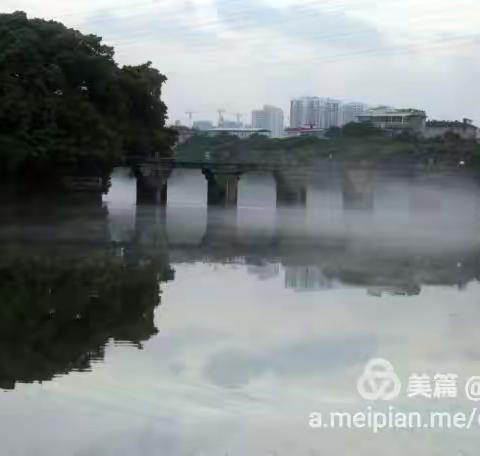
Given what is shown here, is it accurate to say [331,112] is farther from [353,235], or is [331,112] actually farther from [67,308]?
[67,308]

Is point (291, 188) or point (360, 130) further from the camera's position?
point (291, 188)

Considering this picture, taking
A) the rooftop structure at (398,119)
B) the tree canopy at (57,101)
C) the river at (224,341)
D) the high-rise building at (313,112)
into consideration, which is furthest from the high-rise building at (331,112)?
the river at (224,341)

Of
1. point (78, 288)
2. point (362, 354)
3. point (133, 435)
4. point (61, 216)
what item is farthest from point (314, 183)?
point (133, 435)

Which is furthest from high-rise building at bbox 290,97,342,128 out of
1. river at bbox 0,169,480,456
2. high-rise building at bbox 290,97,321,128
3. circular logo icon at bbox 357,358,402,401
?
circular logo icon at bbox 357,358,402,401

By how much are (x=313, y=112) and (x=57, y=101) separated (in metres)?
27.1

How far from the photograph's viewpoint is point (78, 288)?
1249 cm

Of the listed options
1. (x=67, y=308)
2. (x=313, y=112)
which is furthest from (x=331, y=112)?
(x=67, y=308)

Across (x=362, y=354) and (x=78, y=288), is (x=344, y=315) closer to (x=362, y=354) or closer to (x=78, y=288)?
(x=362, y=354)

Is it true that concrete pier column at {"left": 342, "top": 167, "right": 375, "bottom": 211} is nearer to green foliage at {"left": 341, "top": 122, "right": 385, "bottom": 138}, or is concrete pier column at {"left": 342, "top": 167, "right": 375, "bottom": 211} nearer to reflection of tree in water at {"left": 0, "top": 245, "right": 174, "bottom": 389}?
green foliage at {"left": 341, "top": 122, "right": 385, "bottom": 138}

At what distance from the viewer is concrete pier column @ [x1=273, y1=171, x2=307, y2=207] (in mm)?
40062

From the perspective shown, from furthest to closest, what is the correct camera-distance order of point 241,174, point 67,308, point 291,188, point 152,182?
point 241,174 → point 291,188 → point 152,182 → point 67,308

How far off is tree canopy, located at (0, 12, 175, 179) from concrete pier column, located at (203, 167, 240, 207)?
7.37m

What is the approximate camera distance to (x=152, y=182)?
132 ft

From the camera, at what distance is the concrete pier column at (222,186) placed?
41.0 metres
